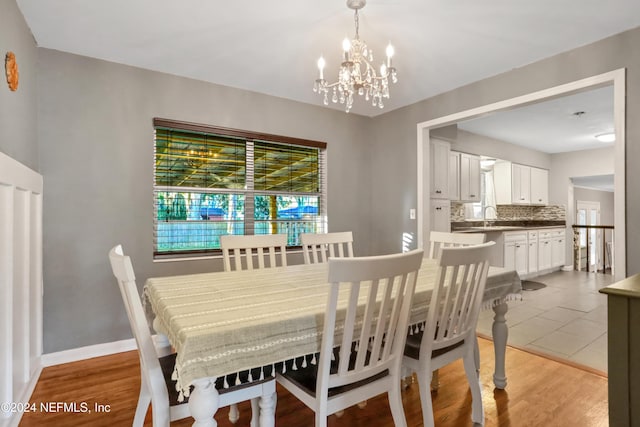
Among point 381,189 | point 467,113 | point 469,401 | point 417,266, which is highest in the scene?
point 467,113

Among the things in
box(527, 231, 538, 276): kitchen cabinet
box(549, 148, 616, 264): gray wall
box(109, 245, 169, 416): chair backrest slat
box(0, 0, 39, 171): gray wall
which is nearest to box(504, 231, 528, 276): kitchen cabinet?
box(527, 231, 538, 276): kitchen cabinet

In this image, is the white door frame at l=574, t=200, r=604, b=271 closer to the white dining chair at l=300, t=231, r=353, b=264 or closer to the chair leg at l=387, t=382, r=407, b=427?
the white dining chair at l=300, t=231, r=353, b=264

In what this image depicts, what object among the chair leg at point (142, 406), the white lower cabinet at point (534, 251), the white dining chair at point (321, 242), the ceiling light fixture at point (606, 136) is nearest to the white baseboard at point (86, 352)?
the chair leg at point (142, 406)

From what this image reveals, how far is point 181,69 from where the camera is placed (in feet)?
9.38

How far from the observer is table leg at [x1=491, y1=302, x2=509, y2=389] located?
210 cm

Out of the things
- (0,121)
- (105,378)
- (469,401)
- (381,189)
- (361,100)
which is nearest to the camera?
(0,121)

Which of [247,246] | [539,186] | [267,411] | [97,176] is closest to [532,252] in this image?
[539,186]

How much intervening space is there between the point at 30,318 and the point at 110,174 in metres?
1.15

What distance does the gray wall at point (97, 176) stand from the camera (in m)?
2.51

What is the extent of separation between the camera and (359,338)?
1.33m

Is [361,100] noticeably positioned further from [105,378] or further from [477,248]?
[105,378]

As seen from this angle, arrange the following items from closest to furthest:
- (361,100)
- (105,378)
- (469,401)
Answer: (469,401) → (105,378) → (361,100)

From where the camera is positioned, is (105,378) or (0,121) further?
(105,378)

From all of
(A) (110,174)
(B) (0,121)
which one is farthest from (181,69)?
(B) (0,121)
